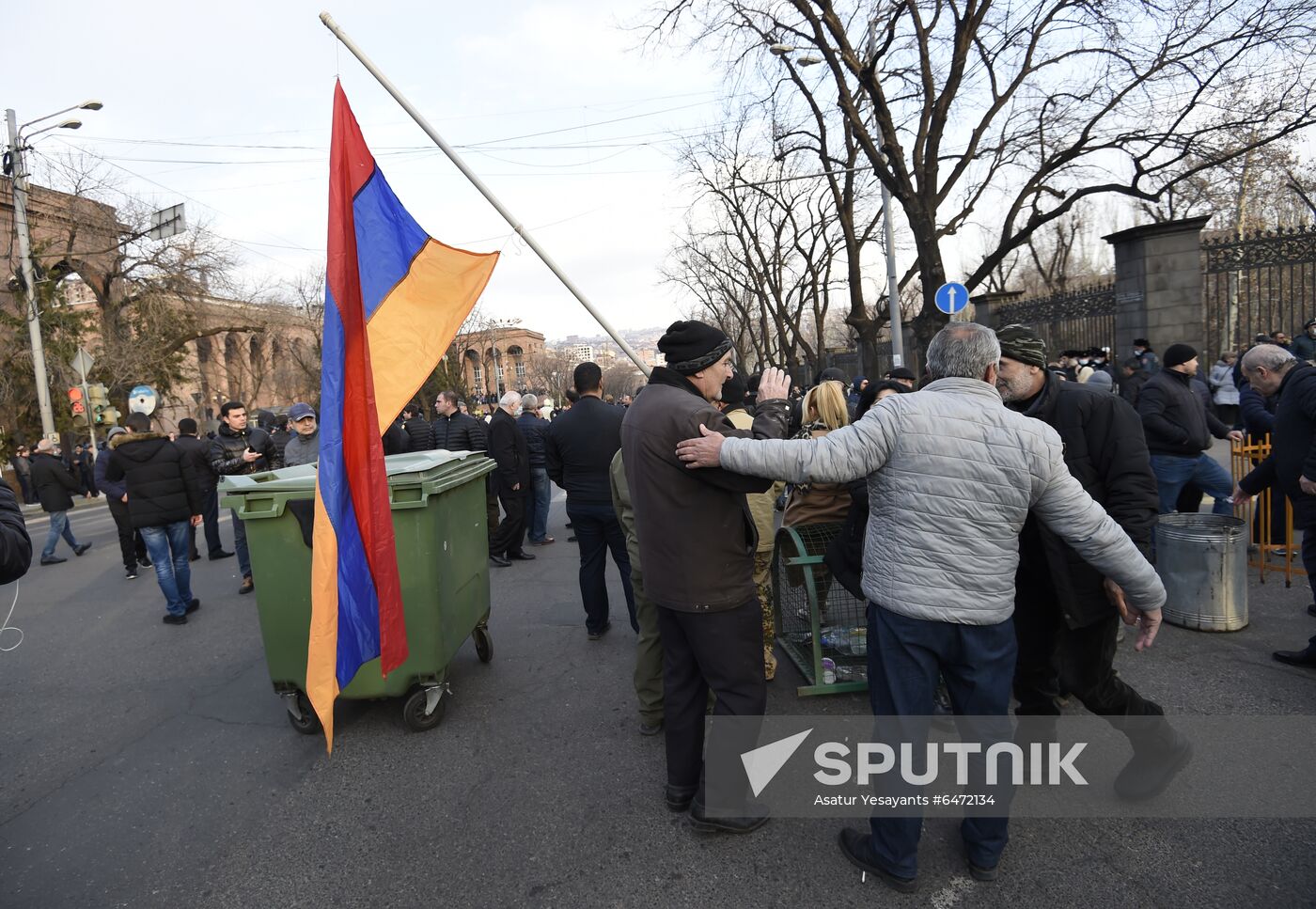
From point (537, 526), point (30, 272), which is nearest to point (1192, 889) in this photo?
point (537, 526)

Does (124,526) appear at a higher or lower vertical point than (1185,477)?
lower

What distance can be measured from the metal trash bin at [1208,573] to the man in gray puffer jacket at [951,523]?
2.72 m

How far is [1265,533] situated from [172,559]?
9.45 meters

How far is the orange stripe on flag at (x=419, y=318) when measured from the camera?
3406 mm

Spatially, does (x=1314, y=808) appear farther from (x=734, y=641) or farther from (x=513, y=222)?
(x=513, y=222)

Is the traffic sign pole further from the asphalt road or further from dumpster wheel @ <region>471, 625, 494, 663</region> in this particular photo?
dumpster wheel @ <region>471, 625, 494, 663</region>

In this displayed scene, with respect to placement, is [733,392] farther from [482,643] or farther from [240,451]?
[240,451]

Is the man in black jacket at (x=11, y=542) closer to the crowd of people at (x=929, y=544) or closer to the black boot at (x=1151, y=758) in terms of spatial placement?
the crowd of people at (x=929, y=544)

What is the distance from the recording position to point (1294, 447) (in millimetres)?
4316

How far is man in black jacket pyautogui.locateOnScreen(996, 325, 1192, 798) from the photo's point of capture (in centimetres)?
275

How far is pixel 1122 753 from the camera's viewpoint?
335 centimetres

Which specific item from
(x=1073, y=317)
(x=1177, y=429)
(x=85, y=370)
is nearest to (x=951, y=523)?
(x=1177, y=429)

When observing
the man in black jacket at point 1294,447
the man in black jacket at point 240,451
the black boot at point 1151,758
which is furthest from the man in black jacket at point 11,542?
the man in black jacket at point 1294,447

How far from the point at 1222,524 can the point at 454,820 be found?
4868 mm
